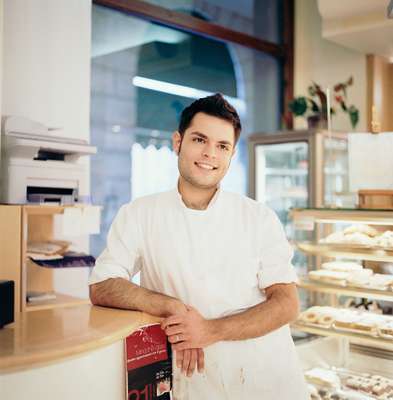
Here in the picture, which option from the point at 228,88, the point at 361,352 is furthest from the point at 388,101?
the point at 361,352

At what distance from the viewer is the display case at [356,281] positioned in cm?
292

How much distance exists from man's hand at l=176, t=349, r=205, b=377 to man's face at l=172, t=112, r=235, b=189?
22.8 inches

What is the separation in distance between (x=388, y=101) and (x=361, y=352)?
116 inches

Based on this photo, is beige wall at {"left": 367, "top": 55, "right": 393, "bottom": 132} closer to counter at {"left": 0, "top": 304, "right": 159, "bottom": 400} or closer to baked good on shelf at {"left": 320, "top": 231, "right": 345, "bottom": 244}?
baked good on shelf at {"left": 320, "top": 231, "right": 345, "bottom": 244}

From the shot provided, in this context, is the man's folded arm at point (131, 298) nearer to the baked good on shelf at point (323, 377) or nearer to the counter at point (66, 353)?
the counter at point (66, 353)

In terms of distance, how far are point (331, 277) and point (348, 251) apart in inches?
7.5

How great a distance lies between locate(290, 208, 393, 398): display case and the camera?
9.58 feet

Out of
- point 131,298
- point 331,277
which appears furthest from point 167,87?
point 131,298

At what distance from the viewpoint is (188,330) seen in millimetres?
1704

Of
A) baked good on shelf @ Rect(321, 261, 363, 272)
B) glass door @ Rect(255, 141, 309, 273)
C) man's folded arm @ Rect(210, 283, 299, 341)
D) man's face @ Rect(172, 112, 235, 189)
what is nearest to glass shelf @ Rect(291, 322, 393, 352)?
baked good on shelf @ Rect(321, 261, 363, 272)

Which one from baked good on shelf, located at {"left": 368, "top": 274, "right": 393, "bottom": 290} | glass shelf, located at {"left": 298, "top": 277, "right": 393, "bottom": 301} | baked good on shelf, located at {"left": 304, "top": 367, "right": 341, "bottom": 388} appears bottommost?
baked good on shelf, located at {"left": 304, "top": 367, "right": 341, "bottom": 388}

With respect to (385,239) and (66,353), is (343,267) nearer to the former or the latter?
(385,239)

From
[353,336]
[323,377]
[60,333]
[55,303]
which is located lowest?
[323,377]

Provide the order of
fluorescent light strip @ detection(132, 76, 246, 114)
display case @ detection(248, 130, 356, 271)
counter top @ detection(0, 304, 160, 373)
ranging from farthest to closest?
fluorescent light strip @ detection(132, 76, 246, 114) → display case @ detection(248, 130, 356, 271) → counter top @ detection(0, 304, 160, 373)
